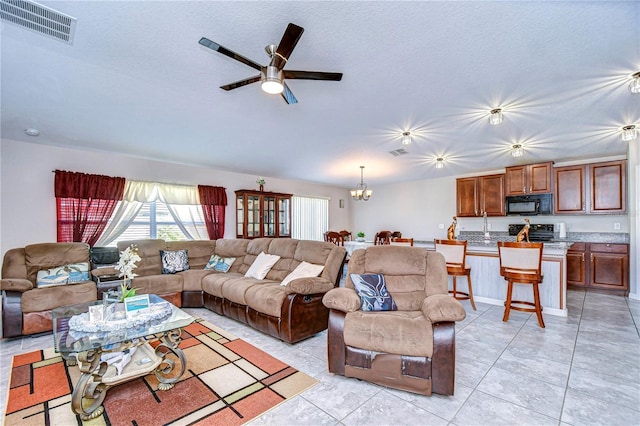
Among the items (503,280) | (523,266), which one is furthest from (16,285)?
(503,280)

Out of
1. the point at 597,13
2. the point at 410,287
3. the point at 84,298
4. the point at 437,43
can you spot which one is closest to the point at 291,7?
the point at 437,43

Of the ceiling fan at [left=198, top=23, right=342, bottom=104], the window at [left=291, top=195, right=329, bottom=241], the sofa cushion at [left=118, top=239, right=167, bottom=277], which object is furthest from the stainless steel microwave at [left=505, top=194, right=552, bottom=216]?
the sofa cushion at [left=118, top=239, right=167, bottom=277]

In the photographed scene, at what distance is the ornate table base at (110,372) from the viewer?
178cm

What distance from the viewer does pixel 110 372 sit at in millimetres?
2045

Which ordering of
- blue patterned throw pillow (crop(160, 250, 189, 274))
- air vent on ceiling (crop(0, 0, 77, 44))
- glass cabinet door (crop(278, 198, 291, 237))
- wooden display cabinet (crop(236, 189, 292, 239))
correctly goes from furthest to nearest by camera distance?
1. glass cabinet door (crop(278, 198, 291, 237))
2. wooden display cabinet (crop(236, 189, 292, 239))
3. blue patterned throw pillow (crop(160, 250, 189, 274))
4. air vent on ceiling (crop(0, 0, 77, 44))

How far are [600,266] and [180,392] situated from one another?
6.47 metres

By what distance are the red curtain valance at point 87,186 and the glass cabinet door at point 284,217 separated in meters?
3.07

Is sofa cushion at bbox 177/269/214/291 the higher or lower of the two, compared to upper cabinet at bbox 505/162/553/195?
lower

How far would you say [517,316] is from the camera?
3658 millimetres

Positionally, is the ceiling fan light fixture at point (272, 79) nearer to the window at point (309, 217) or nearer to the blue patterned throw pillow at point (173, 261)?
the blue patterned throw pillow at point (173, 261)

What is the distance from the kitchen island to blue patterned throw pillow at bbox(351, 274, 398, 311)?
2415 mm

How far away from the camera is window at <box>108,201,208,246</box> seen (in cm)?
488

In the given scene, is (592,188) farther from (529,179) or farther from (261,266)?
(261,266)

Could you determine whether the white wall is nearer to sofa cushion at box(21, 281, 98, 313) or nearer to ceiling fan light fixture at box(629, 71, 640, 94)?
sofa cushion at box(21, 281, 98, 313)
